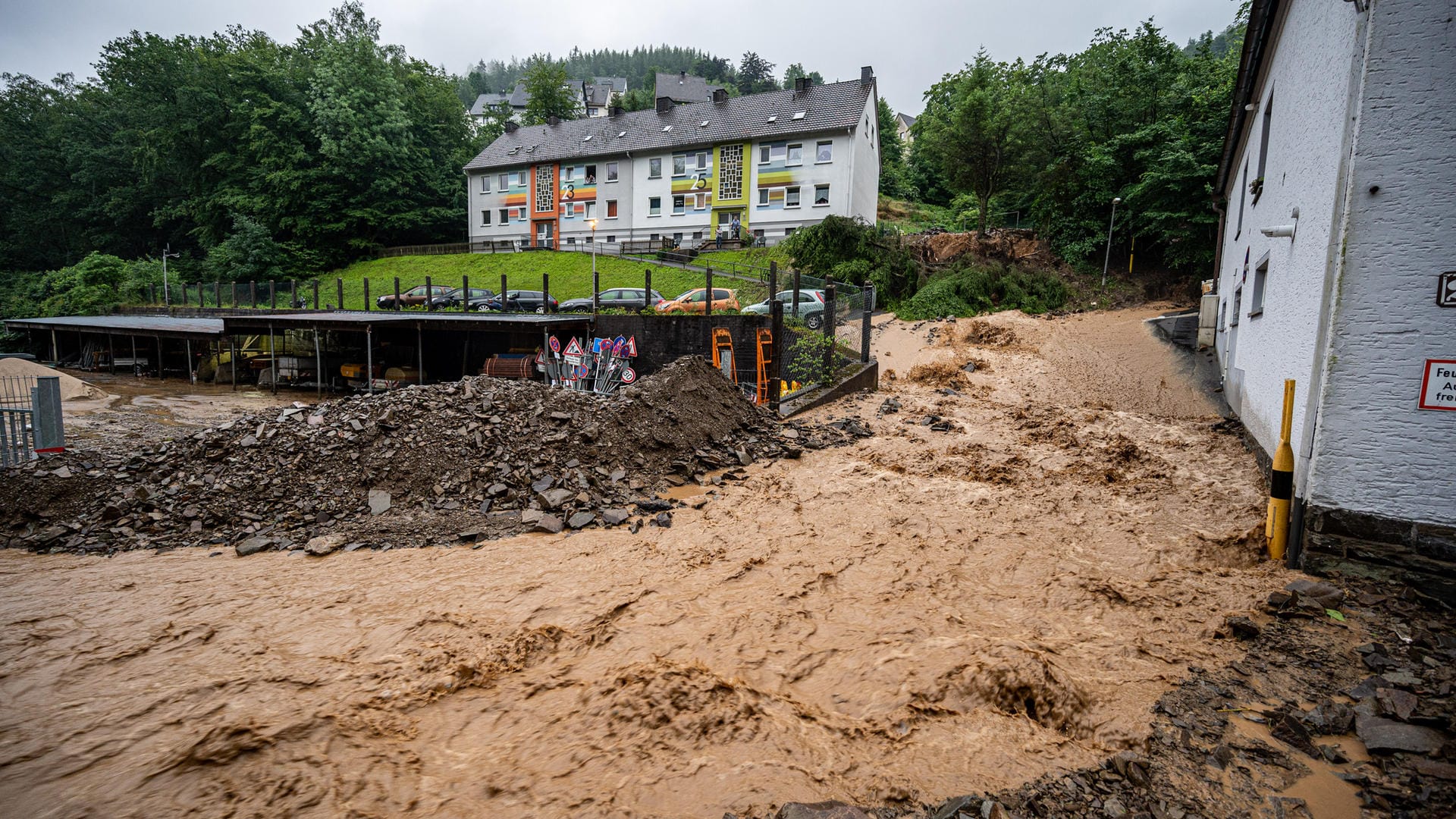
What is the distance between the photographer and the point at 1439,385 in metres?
4.49

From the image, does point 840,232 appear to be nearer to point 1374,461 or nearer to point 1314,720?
point 1374,461

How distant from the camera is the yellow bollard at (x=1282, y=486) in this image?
5188mm

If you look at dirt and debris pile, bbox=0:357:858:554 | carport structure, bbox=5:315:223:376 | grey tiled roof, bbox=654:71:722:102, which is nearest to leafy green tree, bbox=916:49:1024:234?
dirt and debris pile, bbox=0:357:858:554

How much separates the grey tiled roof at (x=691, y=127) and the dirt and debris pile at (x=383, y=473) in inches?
1212

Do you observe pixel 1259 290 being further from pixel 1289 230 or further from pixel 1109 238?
pixel 1109 238

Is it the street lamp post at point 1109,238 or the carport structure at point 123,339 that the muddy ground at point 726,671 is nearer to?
the street lamp post at point 1109,238

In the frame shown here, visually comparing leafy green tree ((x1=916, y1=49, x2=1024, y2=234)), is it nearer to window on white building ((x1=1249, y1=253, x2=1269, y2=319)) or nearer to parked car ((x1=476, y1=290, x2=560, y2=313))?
parked car ((x1=476, y1=290, x2=560, y2=313))

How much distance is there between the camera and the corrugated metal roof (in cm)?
2303

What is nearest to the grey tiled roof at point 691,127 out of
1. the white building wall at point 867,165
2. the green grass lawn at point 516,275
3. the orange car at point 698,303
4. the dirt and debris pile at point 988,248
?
the white building wall at point 867,165

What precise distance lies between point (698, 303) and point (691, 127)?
26.2m

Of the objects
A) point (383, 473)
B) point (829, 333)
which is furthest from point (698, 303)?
point (383, 473)

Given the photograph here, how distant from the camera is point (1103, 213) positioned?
2586 centimetres

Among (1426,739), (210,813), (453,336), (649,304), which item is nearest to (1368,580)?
(1426,739)

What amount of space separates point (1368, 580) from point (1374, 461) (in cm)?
87
